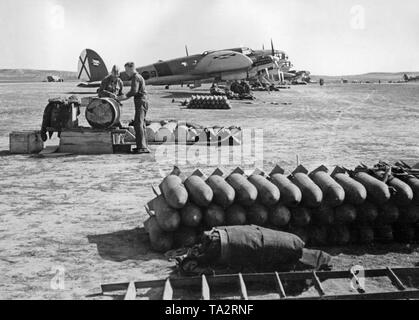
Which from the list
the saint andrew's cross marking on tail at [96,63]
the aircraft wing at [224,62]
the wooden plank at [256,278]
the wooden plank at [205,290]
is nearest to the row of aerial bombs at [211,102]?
the saint andrew's cross marking on tail at [96,63]

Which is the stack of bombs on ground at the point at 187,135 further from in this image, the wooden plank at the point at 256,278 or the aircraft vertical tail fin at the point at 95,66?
the aircraft vertical tail fin at the point at 95,66

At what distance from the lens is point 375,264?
18.8 ft

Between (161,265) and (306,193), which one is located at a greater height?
(306,193)

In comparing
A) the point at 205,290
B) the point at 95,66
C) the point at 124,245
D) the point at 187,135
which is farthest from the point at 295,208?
the point at 95,66

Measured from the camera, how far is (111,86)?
1317 cm

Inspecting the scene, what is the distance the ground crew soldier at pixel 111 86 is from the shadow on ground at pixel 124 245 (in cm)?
708

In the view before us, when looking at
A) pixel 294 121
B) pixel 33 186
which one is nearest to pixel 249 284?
pixel 33 186

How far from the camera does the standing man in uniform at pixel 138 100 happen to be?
11.8m

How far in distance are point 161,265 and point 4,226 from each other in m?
2.82

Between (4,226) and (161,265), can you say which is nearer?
(161,265)

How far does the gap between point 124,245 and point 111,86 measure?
7.84m

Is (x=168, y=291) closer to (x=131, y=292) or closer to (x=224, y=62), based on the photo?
(x=131, y=292)
